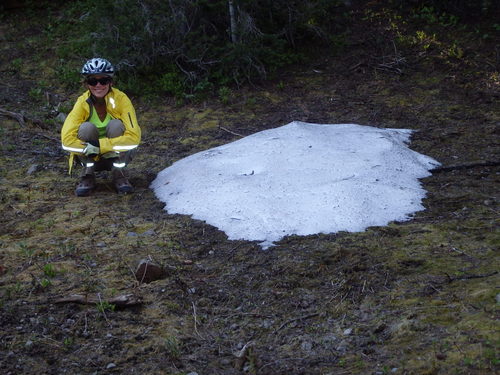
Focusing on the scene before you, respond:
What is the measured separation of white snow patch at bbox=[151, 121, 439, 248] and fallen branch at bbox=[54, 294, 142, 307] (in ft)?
4.09

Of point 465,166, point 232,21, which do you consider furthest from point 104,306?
point 232,21

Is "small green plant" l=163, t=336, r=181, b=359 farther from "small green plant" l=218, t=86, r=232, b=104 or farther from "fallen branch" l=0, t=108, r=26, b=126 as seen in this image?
"fallen branch" l=0, t=108, r=26, b=126

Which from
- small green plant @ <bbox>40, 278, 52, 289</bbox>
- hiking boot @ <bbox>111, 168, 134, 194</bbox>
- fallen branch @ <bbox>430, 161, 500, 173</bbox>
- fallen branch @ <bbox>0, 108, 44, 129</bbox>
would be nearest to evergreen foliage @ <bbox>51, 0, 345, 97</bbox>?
fallen branch @ <bbox>0, 108, 44, 129</bbox>

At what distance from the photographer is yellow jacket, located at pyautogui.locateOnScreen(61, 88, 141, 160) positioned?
20.0ft

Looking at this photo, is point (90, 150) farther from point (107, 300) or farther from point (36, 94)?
point (36, 94)

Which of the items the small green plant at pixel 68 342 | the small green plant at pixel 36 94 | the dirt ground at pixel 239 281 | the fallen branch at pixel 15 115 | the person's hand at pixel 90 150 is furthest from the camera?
the small green plant at pixel 36 94

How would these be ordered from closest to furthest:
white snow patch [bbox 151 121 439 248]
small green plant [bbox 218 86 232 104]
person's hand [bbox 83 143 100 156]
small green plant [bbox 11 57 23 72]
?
1. white snow patch [bbox 151 121 439 248]
2. person's hand [bbox 83 143 100 156]
3. small green plant [bbox 218 86 232 104]
4. small green plant [bbox 11 57 23 72]

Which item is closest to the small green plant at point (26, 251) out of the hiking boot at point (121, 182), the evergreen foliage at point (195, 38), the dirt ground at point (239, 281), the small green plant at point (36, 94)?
the dirt ground at point (239, 281)

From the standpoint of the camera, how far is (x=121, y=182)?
20.9 ft

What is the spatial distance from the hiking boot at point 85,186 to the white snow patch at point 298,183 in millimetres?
647

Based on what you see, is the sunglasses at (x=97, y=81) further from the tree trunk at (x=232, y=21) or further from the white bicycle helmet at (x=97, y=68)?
the tree trunk at (x=232, y=21)

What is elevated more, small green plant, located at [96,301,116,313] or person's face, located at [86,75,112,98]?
person's face, located at [86,75,112,98]

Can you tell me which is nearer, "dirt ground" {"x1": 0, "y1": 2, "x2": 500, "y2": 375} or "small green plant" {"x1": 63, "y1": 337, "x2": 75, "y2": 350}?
"dirt ground" {"x1": 0, "y1": 2, "x2": 500, "y2": 375}

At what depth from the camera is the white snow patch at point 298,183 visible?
5113 mm
